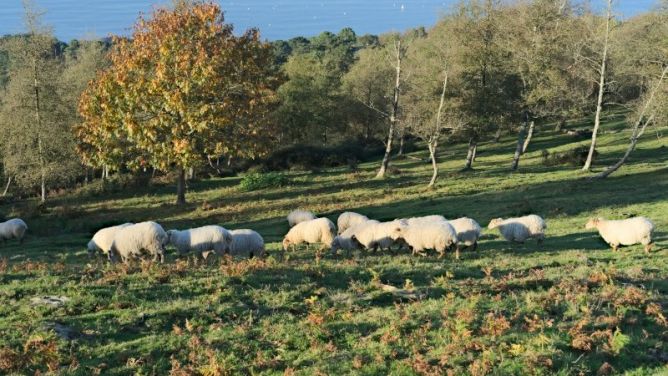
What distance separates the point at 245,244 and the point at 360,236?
4.55 meters

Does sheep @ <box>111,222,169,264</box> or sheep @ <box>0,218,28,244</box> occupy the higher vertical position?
sheep @ <box>111,222,169,264</box>

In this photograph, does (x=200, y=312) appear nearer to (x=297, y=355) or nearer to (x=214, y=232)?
(x=297, y=355)

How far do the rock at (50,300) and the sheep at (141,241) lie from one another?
22.9 feet

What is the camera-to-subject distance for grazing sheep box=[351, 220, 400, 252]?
22250mm

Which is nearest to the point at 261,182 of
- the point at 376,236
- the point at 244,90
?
the point at 244,90

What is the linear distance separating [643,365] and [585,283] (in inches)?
159

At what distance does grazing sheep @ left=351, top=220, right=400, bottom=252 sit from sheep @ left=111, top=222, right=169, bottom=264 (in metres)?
7.46

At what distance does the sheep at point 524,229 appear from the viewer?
23.3 m

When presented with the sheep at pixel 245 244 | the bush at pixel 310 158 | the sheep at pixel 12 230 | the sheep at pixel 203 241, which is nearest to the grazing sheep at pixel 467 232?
the sheep at pixel 245 244

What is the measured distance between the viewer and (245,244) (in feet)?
71.9

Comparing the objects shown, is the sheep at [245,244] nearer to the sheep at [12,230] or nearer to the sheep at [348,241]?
the sheep at [348,241]

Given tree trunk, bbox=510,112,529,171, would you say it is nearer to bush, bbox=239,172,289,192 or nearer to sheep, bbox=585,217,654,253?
bush, bbox=239,172,289,192

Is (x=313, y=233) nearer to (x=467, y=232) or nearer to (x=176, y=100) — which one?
(x=467, y=232)

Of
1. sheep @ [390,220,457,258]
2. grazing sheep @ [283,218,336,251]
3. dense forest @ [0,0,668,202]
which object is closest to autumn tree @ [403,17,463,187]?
dense forest @ [0,0,668,202]
